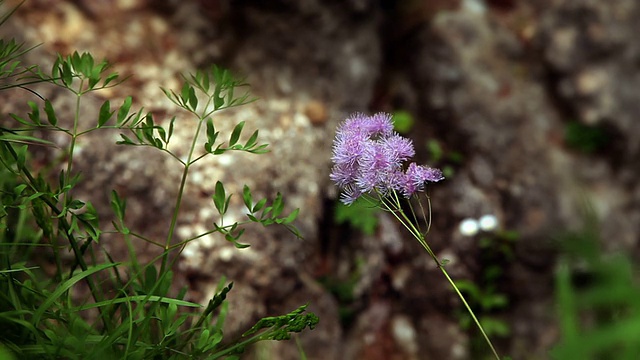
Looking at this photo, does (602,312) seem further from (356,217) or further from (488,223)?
(488,223)

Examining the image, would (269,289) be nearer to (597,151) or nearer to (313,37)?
(313,37)

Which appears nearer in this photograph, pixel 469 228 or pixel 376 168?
pixel 376 168

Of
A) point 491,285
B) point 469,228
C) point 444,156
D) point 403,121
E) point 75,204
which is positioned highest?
point 403,121

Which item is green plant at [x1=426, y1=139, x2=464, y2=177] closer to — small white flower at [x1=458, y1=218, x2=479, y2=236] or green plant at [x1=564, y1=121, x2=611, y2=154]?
small white flower at [x1=458, y1=218, x2=479, y2=236]

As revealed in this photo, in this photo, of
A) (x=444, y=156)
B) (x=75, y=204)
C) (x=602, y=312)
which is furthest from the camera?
(x=444, y=156)

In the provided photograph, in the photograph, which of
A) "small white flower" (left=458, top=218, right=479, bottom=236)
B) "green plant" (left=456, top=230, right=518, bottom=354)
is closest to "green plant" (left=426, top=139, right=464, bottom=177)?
"small white flower" (left=458, top=218, right=479, bottom=236)

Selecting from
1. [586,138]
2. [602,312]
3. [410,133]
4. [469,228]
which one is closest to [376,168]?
[602,312]

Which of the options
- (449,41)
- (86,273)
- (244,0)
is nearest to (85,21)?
(244,0)
